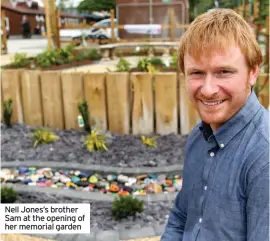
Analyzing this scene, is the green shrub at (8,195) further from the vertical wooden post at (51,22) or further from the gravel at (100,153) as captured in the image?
the vertical wooden post at (51,22)

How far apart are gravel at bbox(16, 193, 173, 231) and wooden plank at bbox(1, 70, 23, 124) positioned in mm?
2000

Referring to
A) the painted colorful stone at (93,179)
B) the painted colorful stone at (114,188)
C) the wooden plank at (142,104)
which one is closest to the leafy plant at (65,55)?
the wooden plank at (142,104)

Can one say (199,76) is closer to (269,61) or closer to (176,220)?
(176,220)

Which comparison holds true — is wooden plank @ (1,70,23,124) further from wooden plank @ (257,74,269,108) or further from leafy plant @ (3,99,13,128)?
wooden plank @ (257,74,269,108)

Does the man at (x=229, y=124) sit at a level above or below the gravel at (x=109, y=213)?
above

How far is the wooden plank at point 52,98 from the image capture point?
203 inches

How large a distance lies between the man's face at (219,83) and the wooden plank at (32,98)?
4110 mm

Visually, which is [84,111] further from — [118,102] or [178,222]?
[178,222]

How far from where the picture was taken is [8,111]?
5.15 meters

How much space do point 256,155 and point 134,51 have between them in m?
13.9

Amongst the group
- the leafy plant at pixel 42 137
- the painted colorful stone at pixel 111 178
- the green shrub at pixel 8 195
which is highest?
the leafy plant at pixel 42 137

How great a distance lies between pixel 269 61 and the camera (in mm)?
5160

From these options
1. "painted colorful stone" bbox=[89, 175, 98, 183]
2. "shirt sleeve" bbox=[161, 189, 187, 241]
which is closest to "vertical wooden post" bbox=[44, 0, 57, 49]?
"painted colorful stone" bbox=[89, 175, 98, 183]

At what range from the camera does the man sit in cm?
124
